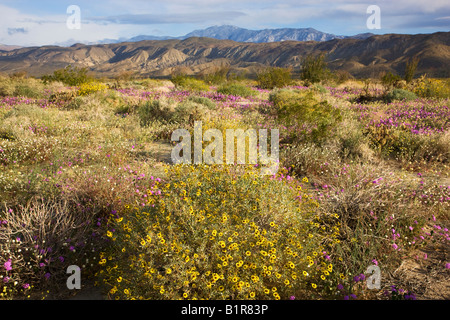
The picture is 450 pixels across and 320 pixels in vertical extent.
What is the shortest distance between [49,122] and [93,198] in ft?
18.6

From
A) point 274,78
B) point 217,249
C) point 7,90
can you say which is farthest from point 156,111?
point 274,78

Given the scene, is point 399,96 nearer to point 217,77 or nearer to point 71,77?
point 217,77

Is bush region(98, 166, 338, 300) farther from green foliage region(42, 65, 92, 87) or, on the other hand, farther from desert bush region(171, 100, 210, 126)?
green foliage region(42, 65, 92, 87)

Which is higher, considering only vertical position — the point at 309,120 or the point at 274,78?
the point at 274,78

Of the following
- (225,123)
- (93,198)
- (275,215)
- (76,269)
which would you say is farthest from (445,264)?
(225,123)

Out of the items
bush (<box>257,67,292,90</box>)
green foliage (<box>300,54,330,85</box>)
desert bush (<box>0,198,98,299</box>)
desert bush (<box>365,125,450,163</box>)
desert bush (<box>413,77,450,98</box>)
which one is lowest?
desert bush (<box>0,198,98,299</box>)

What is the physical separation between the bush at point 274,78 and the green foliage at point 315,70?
3.22 m

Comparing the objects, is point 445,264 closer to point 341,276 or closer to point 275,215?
point 341,276

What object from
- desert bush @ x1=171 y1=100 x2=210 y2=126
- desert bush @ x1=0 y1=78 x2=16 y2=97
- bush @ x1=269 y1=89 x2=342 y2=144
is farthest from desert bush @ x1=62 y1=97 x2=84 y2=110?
bush @ x1=269 y1=89 x2=342 y2=144

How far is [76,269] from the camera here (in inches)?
127

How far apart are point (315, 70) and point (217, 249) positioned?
80.2 ft

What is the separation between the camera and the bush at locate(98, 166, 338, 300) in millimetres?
2549

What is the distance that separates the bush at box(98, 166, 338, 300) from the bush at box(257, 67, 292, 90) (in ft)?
61.7

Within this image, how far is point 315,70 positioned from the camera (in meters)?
24.4
